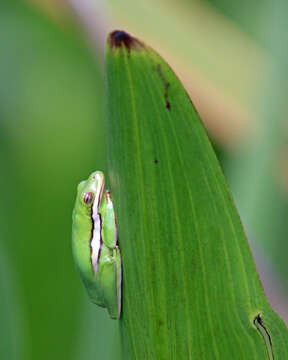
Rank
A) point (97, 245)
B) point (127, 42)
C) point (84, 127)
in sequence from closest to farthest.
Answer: point (127, 42) → point (97, 245) → point (84, 127)

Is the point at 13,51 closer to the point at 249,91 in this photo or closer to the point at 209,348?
the point at 249,91

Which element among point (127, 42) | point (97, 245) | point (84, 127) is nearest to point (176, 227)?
point (127, 42)

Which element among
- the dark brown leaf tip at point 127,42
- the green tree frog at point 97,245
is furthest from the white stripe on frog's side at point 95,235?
the dark brown leaf tip at point 127,42

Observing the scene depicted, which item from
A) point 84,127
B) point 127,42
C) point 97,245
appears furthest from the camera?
point 84,127

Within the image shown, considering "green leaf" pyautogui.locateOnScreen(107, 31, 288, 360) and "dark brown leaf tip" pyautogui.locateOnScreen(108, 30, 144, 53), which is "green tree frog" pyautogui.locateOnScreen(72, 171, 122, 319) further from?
"dark brown leaf tip" pyautogui.locateOnScreen(108, 30, 144, 53)

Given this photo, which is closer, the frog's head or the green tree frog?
the green tree frog

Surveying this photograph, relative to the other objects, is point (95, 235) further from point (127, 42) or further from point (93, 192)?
point (127, 42)

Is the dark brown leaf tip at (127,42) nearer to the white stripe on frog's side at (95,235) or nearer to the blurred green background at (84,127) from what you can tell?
the white stripe on frog's side at (95,235)

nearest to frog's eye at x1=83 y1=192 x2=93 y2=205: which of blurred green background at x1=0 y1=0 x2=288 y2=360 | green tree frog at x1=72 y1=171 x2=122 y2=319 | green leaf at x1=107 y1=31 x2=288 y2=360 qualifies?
green tree frog at x1=72 y1=171 x2=122 y2=319
